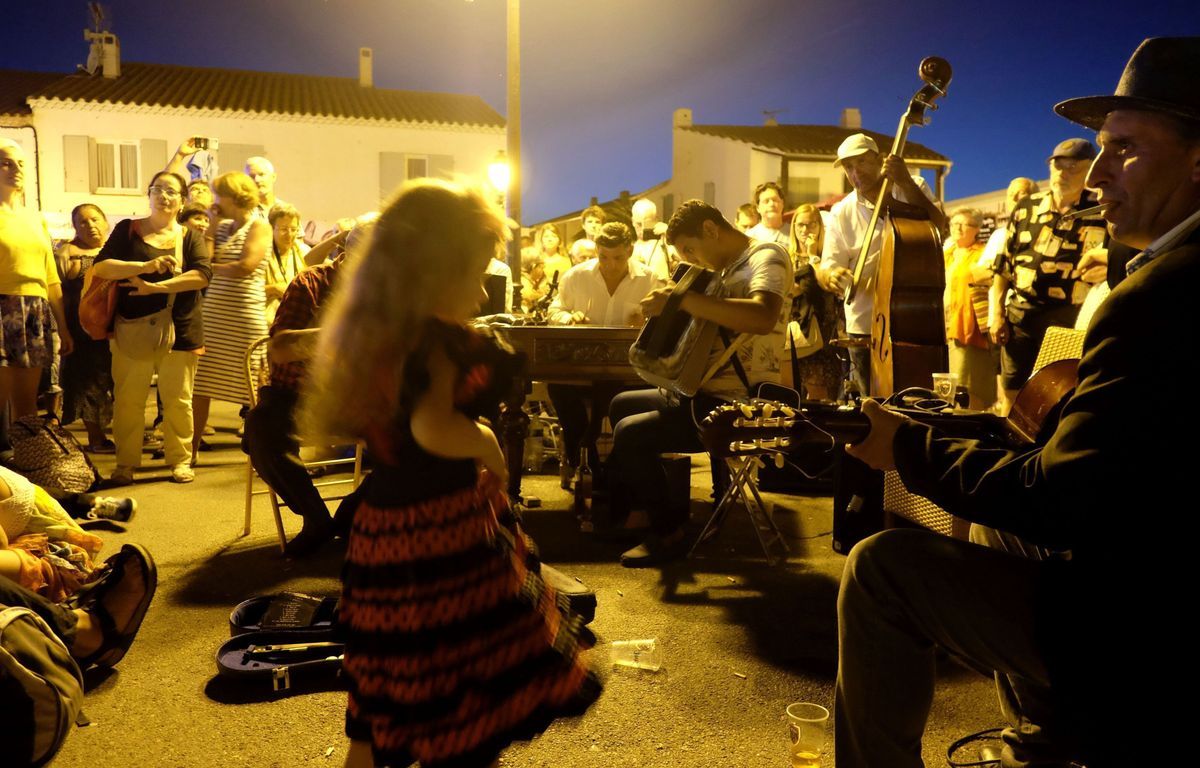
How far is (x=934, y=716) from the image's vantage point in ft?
9.82

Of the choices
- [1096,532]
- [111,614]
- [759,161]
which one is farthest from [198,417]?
[759,161]

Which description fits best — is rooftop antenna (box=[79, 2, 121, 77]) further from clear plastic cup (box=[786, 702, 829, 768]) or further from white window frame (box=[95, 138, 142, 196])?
clear plastic cup (box=[786, 702, 829, 768])

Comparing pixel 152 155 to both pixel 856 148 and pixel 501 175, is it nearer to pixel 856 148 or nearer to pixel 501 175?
pixel 501 175

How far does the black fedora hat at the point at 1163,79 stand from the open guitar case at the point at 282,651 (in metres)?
2.83

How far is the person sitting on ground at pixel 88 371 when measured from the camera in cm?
763

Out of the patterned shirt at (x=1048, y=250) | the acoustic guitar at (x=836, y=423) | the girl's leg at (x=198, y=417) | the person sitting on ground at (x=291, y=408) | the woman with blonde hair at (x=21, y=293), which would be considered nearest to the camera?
the acoustic guitar at (x=836, y=423)

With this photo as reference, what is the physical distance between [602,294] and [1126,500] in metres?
5.03

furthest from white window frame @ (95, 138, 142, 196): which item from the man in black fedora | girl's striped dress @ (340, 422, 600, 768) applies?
the man in black fedora

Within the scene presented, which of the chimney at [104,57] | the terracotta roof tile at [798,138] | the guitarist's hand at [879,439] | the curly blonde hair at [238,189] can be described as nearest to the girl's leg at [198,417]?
the curly blonde hair at [238,189]

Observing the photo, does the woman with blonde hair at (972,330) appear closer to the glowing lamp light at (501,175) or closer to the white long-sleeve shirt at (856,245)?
the white long-sleeve shirt at (856,245)

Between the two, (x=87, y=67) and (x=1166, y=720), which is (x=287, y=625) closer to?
(x=1166, y=720)

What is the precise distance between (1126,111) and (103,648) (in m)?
3.58

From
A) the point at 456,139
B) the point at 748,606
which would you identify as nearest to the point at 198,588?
the point at 748,606

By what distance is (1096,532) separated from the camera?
5.06 feet
